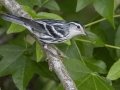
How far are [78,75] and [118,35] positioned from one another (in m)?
0.51

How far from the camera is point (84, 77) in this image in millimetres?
2207

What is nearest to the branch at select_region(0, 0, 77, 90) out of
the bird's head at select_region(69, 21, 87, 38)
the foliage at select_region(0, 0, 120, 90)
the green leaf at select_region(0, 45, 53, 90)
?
the foliage at select_region(0, 0, 120, 90)

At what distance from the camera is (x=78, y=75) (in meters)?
2.23

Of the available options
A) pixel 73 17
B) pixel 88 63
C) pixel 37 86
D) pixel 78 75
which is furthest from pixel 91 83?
pixel 37 86

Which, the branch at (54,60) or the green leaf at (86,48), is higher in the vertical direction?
the branch at (54,60)

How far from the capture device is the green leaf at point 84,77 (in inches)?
85.6

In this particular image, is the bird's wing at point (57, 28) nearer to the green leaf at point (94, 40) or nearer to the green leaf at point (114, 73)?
the green leaf at point (94, 40)

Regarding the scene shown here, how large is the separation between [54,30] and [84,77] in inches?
14.9

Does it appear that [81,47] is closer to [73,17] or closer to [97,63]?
[97,63]

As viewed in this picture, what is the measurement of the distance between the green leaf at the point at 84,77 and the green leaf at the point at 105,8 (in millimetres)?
339

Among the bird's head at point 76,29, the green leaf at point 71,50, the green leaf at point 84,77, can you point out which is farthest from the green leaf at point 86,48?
the green leaf at point 84,77

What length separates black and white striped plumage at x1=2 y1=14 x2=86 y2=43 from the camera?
7.39 ft

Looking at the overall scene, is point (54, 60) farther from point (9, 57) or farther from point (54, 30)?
point (9, 57)

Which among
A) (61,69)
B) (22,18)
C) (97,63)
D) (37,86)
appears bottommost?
(37,86)
